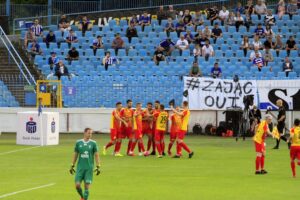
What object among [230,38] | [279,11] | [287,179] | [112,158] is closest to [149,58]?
[230,38]

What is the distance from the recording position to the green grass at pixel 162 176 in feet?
70.8

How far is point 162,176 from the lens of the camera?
84.2 ft

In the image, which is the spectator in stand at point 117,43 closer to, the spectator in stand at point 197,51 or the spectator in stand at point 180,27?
the spectator in stand at point 180,27

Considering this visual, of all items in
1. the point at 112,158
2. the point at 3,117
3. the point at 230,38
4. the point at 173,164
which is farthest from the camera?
the point at 230,38

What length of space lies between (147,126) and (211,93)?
9.97 m

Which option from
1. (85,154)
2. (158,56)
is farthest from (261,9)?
(85,154)

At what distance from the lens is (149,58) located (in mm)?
45531

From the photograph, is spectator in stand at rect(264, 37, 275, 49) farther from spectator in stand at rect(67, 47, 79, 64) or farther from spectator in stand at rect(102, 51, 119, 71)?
spectator in stand at rect(67, 47, 79, 64)

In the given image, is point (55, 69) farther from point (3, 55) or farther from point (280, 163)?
point (280, 163)

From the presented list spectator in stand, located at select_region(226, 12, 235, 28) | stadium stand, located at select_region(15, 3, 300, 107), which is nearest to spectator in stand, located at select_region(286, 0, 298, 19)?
stadium stand, located at select_region(15, 3, 300, 107)

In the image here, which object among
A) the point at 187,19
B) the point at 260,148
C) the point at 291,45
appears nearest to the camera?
the point at 260,148

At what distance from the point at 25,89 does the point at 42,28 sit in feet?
20.5

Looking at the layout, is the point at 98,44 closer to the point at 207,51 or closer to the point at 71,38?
the point at 71,38

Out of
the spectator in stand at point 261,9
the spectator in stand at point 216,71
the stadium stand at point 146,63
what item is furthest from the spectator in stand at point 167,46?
the spectator in stand at point 261,9
